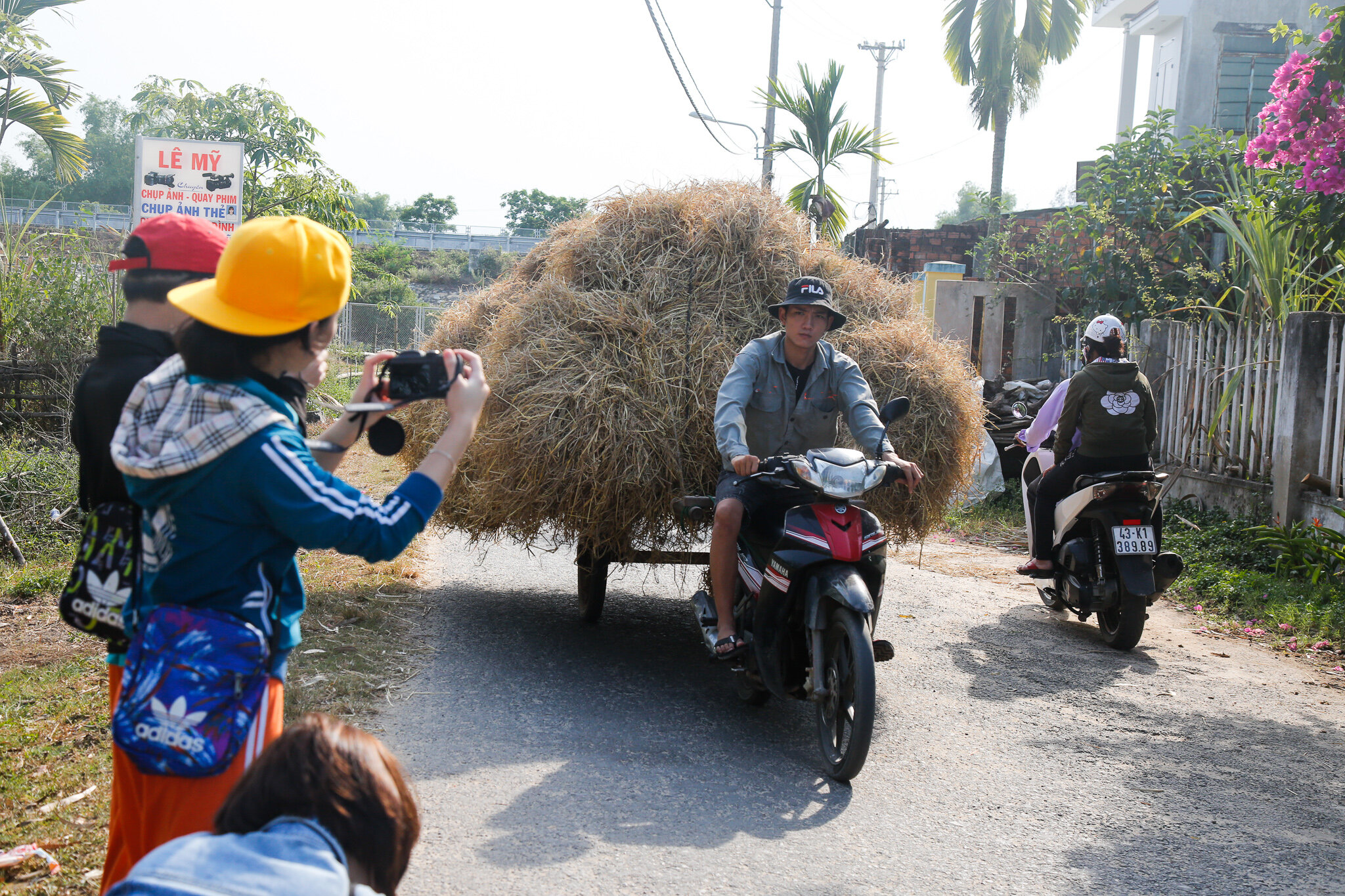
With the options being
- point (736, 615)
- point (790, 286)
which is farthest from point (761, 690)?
point (790, 286)

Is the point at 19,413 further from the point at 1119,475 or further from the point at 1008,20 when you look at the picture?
the point at 1008,20

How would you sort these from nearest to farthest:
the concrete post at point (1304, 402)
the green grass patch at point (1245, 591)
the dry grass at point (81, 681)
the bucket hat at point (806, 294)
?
1. the dry grass at point (81, 681)
2. the bucket hat at point (806, 294)
3. the green grass patch at point (1245, 591)
4. the concrete post at point (1304, 402)

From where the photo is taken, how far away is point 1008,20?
27.4 m

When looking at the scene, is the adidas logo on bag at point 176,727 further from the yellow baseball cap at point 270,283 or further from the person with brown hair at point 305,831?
the yellow baseball cap at point 270,283

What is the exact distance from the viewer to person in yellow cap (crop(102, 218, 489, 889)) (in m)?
1.83

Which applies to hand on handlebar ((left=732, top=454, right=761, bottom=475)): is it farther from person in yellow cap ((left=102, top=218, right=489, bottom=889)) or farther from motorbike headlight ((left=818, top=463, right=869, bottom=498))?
person in yellow cap ((left=102, top=218, right=489, bottom=889))

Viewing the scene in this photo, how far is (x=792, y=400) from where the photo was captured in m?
4.84

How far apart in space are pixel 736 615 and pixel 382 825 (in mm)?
3136

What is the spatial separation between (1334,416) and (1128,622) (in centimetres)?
310

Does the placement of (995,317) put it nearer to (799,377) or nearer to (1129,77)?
(799,377)

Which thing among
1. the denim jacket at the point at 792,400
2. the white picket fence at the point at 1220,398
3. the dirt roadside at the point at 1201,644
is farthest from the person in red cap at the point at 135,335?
the white picket fence at the point at 1220,398

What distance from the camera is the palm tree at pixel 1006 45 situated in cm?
2738

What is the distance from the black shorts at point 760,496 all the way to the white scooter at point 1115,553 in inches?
95.8

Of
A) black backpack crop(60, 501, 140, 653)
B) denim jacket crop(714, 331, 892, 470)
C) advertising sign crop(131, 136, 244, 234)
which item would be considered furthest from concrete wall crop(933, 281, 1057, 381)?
black backpack crop(60, 501, 140, 653)
